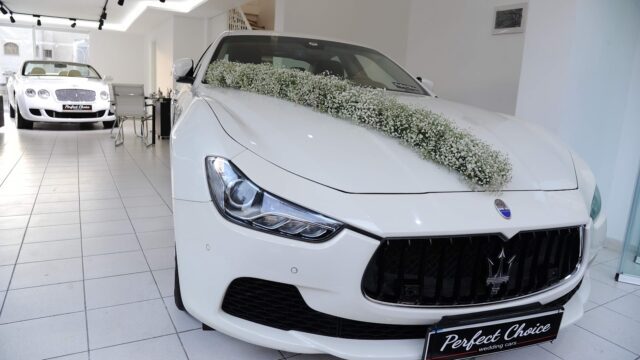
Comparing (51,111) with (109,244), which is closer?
(109,244)

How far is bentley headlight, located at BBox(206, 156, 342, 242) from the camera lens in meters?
1.04

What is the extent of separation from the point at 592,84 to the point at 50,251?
311 centimetres

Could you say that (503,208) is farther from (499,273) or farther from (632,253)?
(632,253)

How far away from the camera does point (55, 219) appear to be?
2674mm

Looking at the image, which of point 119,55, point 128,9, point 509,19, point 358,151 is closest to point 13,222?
point 358,151

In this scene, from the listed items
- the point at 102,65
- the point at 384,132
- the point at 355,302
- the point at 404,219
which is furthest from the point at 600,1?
the point at 102,65

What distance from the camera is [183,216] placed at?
119cm

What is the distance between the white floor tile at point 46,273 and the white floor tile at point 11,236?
0.37 meters

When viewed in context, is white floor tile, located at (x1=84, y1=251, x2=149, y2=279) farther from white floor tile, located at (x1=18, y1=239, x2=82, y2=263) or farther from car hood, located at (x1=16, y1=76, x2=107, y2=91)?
car hood, located at (x1=16, y1=76, x2=107, y2=91)

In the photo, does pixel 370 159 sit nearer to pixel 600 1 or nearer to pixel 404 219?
pixel 404 219

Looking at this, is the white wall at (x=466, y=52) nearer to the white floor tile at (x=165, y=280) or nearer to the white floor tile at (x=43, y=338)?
the white floor tile at (x=165, y=280)

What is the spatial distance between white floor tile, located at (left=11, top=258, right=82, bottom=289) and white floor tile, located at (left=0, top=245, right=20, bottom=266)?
80 millimetres

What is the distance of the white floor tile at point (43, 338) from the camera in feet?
4.35

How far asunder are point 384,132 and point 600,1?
6.73 ft
